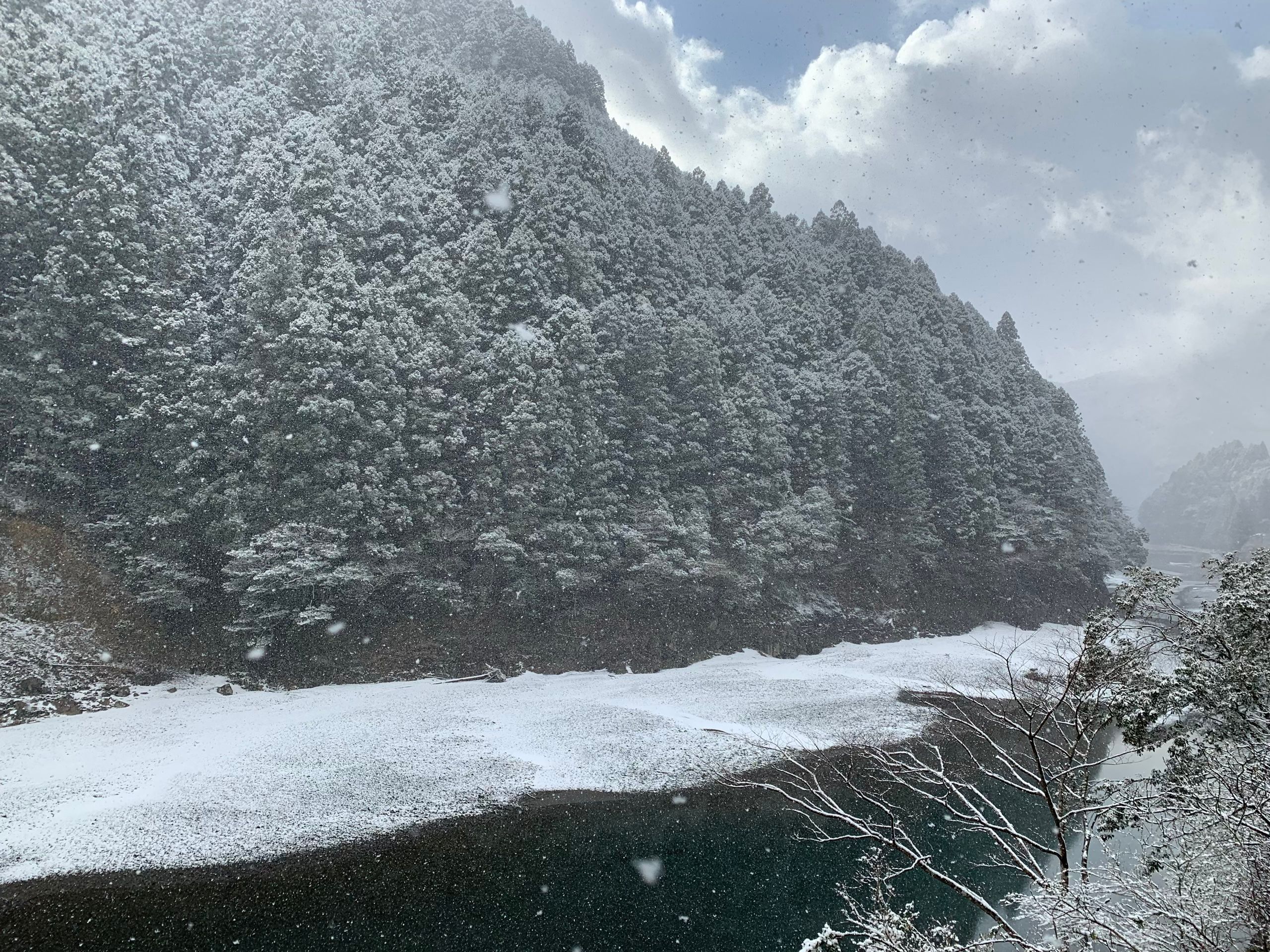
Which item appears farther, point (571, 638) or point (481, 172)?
point (481, 172)

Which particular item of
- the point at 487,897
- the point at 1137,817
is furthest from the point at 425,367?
the point at 1137,817

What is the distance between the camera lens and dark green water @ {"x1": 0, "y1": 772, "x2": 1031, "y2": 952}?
9102 millimetres

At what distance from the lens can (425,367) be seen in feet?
86.1

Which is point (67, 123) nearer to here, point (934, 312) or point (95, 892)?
point (95, 892)

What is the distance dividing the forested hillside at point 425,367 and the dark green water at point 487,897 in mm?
13328

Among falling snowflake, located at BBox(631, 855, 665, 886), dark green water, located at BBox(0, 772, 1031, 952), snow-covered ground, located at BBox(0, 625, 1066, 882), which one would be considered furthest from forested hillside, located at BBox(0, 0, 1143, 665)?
falling snowflake, located at BBox(631, 855, 665, 886)

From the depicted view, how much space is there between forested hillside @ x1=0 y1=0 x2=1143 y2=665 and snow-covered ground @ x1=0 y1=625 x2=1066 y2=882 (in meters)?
5.47

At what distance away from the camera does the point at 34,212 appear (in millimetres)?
22875

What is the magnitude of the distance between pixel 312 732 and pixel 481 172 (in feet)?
102

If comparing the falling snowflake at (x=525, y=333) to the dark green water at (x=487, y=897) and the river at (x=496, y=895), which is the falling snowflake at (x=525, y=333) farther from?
the dark green water at (x=487, y=897)

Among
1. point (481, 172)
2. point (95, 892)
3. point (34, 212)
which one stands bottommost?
point (95, 892)

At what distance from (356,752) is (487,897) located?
24.2 feet

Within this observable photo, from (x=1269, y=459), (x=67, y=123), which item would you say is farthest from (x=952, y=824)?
(x=1269, y=459)

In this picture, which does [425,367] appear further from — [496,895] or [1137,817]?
[1137,817]
